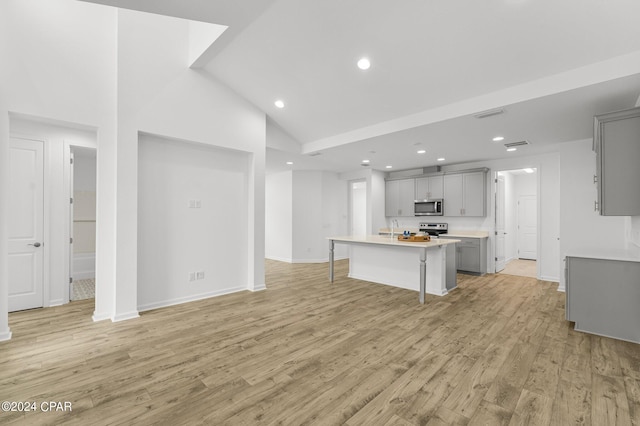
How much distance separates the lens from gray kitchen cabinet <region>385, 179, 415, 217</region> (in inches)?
301

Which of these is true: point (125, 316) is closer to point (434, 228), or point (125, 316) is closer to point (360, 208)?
point (434, 228)

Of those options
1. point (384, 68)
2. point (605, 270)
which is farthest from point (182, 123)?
point (605, 270)

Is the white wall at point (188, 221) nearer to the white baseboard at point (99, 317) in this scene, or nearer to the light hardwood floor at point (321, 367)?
the white baseboard at point (99, 317)

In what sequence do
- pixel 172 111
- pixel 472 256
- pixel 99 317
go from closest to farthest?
pixel 99 317 < pixel 172 111 < pixel 472 256

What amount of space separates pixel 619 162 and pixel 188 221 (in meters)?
5.34

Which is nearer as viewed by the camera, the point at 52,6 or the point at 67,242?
the point at 52,6

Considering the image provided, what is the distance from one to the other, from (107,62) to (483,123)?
201 inches

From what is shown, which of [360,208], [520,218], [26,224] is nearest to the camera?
[26,224]

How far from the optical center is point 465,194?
6586 mm

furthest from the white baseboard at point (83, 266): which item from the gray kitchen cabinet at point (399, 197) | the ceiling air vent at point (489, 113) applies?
the ceiling air vent at point (489, 113)

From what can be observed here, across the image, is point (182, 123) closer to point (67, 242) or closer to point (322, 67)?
point (322, 67)

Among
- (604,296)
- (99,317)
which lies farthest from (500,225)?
(99,317)

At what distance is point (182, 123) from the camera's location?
4.04 m

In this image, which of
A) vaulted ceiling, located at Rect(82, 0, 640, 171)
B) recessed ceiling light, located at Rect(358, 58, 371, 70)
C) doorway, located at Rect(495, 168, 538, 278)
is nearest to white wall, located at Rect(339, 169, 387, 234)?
vaulted ceiling, located at Rect(82, 0, 640, 171)
